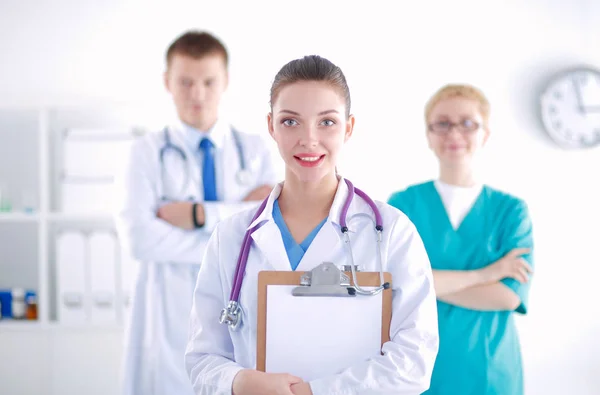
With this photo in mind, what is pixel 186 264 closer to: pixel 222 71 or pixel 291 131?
pixel 222 71

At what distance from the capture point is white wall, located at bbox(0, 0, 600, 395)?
338 centimetres

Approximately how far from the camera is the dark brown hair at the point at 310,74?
1.16m

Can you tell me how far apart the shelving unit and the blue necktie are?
1230 millimetres

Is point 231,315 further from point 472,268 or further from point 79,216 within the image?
point 79,216

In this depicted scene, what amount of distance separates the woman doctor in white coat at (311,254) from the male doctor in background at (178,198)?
71 cm

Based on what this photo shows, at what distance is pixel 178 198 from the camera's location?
199cm

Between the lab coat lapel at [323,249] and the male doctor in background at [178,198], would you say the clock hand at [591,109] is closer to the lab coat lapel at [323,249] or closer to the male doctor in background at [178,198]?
the male doctor in background at [178,198]

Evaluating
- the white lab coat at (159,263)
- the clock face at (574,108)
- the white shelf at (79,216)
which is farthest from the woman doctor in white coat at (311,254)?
the clock face at (574,108)

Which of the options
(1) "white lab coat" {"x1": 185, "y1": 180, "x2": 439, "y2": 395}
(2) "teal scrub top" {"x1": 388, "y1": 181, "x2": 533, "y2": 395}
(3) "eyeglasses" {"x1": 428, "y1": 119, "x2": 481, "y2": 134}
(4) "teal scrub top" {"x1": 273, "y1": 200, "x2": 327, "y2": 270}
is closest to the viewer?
(1) "white lab coat" {"x1": 185, "y1": 180, "x2": 439, "y2": 395}

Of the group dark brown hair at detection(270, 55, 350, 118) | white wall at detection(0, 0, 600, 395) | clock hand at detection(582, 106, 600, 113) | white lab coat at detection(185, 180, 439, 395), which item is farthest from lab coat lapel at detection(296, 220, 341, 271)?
clock hand at detection(582, 106, 600, 113)

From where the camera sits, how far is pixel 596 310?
3.37 meters

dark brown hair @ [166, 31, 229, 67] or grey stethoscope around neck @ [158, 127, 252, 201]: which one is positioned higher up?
dark brown hair @ [166, 31, 229, 67]

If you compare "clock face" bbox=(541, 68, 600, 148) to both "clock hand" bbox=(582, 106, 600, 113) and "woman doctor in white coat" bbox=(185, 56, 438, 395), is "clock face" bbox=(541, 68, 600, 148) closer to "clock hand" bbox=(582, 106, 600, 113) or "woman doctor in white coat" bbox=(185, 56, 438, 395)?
"clock hand" bbox=(582, 106, 600, 113)

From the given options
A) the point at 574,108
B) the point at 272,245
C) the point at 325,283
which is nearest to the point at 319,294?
the point at 325,283
